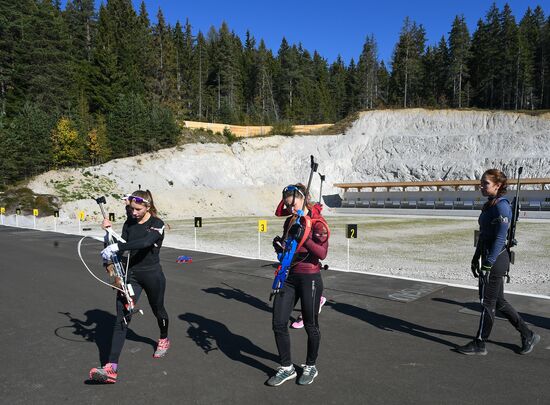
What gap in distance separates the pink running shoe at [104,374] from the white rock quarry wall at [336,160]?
3362 cm

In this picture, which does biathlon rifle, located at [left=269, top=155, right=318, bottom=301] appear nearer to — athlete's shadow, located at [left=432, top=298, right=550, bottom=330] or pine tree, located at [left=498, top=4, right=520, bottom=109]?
athlete's shadow, located at [left=432, top=298, right=550, bottom=330]

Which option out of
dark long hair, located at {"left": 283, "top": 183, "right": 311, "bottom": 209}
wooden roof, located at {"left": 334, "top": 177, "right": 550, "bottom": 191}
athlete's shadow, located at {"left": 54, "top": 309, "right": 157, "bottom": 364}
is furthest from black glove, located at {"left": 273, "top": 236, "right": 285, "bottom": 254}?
wooden roof, located at {"left": 334, "top": 177, "right": 550, "bottom": 191}

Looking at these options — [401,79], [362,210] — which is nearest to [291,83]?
[401,79]

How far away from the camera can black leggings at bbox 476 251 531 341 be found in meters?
4.45

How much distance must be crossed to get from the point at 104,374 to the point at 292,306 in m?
2.04

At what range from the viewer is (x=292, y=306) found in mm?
3797

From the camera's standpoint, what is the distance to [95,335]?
17.8 feet

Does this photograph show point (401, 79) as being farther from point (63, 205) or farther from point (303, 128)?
point (63, 205)

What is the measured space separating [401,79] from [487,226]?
84651 millimetres

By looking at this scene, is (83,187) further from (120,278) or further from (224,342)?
(120,278)

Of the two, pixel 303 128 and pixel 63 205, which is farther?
Answer: pixel 303 128

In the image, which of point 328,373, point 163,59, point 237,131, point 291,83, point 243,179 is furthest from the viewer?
point 291,83

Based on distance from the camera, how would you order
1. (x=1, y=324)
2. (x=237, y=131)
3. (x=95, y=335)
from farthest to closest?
(x=237, y=131) < (x=1, y=324) < (x=95, y=335)

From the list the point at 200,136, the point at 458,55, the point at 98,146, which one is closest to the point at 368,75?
the point at 458,55
